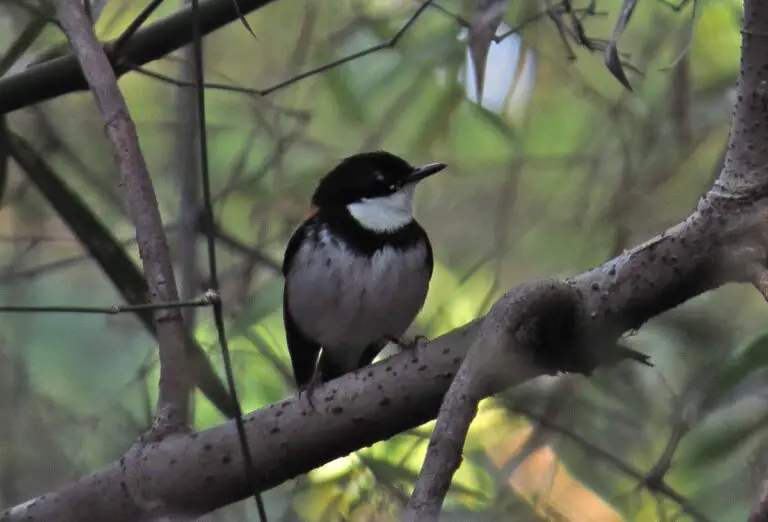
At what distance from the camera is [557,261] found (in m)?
2.38

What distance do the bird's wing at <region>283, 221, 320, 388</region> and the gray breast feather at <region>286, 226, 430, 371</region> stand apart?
0.03 meters

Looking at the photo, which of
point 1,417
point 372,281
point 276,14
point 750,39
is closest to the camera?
point 750,39

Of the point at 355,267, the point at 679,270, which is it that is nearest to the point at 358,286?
the point at 355,267

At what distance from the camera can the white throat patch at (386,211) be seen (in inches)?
93.7

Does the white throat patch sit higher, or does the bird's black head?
the bird's black head

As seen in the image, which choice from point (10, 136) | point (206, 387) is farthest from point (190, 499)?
point (10, 136)

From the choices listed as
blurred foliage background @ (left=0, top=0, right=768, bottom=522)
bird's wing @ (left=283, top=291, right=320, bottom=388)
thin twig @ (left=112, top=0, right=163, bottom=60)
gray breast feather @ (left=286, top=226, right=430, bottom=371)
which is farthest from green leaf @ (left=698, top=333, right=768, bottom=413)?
thin twig @ (left=112, top=0, right=163, bottom=60)

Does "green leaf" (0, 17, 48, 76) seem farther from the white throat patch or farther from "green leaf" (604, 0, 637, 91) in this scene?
"green leaf" (604, 0, 637, 91)

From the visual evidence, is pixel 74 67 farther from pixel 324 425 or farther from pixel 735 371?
pixel 735 371

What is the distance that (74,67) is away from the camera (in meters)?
1.93

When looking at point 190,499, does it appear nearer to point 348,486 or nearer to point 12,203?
point 348,486

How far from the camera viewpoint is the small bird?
7.49 feet

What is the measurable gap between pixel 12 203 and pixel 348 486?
119cm

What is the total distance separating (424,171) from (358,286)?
14.5 inches
